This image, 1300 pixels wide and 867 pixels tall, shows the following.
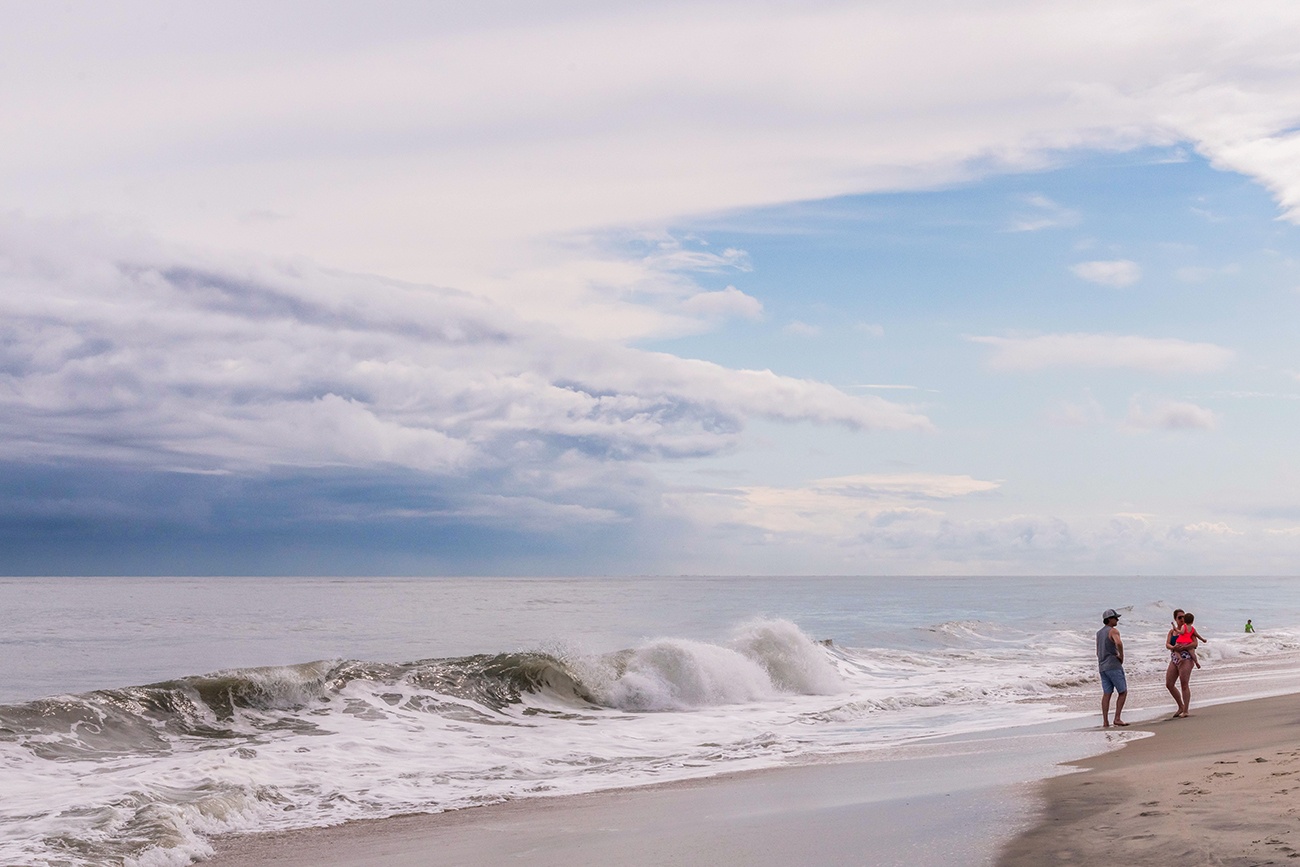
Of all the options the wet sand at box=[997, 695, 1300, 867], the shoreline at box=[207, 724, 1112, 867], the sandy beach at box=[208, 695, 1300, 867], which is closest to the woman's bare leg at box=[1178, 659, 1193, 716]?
the wet sand at box=[997, 695, 1300, 867]

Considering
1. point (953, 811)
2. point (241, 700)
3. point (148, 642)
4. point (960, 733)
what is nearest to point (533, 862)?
point (953, 811)

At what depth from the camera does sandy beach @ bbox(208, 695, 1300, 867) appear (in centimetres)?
709

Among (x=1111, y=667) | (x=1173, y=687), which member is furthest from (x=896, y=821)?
(x=1173, y=687)

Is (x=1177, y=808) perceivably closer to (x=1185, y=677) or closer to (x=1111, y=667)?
(x=1111, y=667)

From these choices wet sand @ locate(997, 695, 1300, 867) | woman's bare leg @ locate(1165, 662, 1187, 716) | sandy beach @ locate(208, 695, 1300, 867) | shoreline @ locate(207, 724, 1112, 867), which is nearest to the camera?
wet sand @ locate(997, 695, 1300, 867)

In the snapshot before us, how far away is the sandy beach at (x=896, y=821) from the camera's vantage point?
7086mm

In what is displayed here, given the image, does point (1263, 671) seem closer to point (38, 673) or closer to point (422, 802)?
point (422, 802)

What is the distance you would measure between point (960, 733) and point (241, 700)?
42.9ft

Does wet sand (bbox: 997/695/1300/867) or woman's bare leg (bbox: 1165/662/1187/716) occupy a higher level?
wet sand (bbox: 997/695/1300/867)

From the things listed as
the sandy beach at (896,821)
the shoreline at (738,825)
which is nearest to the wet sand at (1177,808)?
the sandy beach at (896,821)

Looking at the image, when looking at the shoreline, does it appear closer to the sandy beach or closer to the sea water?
the sandy beach

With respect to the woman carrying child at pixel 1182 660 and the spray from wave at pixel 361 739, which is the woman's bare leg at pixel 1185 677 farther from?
the spray from wave at pixel 361 739

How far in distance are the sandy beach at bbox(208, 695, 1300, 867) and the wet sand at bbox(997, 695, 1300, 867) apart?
0.7 inches

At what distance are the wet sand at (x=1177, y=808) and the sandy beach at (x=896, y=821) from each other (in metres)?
0.02
